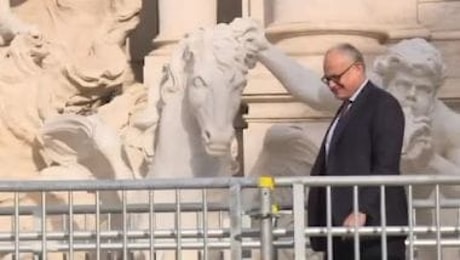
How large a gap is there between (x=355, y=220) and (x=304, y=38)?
440cm

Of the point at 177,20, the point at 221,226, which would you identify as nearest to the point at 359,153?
the point at 221,226

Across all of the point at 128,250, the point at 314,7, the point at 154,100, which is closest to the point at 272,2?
the point at 314,7

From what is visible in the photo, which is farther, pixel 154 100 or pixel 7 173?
pixel 7 173

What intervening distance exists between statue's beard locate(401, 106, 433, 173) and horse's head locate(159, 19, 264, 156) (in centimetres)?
76

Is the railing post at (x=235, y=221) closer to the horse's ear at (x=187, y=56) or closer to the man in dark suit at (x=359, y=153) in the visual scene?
the man in dark suit at (x=359, y=153)

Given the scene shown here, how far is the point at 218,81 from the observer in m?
8.35

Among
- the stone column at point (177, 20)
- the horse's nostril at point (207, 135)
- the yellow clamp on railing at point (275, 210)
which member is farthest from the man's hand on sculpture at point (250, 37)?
the stone column at point (177, 20)

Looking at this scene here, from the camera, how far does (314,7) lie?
10633 millimetres

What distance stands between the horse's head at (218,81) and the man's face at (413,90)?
2.36 feet

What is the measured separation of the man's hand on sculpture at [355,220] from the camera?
6.29m

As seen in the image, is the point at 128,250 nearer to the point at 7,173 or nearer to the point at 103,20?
the point at 7,173

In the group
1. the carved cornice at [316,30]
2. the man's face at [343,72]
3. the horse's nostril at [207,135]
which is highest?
the man's face at [343,72]

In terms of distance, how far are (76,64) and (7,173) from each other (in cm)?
125

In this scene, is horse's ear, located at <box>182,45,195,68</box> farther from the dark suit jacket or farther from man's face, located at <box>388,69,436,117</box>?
the dark suit jacket
